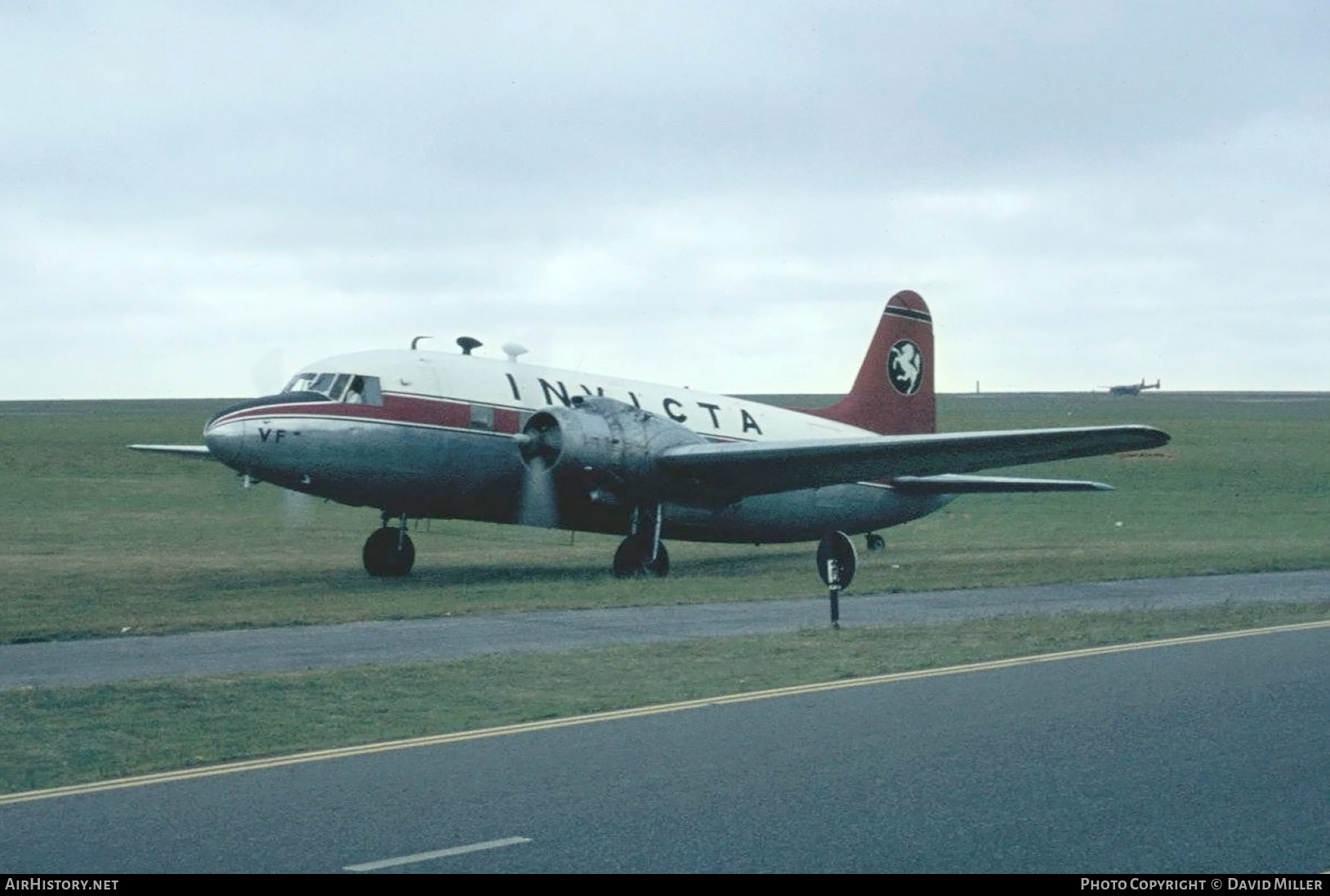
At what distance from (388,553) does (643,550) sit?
4862 millimetres

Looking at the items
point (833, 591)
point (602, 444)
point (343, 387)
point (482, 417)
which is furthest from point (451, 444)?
point (833, 591)

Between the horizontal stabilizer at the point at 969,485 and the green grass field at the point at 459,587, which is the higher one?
the horizontal stabilizer at the point at 969,485

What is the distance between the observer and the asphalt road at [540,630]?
1755 cm

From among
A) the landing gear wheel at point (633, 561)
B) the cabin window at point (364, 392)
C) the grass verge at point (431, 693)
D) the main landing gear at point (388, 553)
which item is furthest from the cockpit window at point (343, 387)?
the grass verge at point (431, 693)

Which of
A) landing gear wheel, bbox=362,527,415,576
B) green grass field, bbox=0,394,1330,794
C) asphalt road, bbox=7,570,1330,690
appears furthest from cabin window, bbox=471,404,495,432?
asphalt road, bbox=7,570,1330,690

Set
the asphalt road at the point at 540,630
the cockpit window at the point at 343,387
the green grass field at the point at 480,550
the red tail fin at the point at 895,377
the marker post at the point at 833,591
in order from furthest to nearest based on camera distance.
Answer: the red tail fin at the point at 895,377, the cockpit window at the point at 343,387, the green grass field at the point at 480,550, the marker post at the point at 833,591, the asphalt road at the point at 540,630

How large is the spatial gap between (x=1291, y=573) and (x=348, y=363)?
17.5 metres

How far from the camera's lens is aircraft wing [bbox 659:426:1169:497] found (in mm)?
27984

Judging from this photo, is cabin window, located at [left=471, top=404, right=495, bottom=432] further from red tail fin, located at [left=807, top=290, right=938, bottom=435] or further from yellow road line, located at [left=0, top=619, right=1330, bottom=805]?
yellow road line, located at [left=0, top=619, right=1330, bottom=805]

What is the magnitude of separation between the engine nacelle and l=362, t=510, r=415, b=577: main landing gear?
9.72ft

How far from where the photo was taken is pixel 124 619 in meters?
22.1

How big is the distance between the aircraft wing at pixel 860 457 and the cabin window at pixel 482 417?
3.30 metres

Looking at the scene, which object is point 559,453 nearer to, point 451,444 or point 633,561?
point 451,444

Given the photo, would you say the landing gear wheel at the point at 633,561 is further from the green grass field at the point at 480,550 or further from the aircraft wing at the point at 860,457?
the aircraft wing at the point at 860,457
